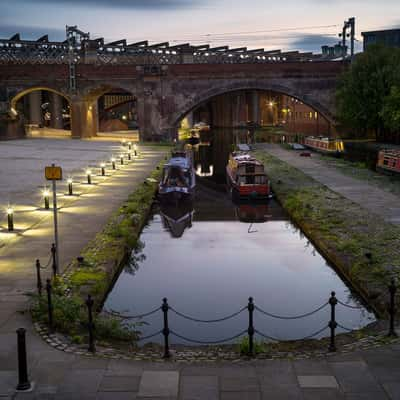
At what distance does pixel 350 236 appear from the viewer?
20.5m

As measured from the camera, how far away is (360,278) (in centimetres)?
1580

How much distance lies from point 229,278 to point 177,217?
35.4 ft

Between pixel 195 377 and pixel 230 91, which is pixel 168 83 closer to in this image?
pixel 230 91

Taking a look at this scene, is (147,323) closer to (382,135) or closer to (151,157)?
(151,157)

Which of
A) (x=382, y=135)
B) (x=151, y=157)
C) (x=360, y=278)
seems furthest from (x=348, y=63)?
(x=360, y=278)

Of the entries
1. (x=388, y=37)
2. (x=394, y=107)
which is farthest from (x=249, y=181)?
(x=388, y=37)

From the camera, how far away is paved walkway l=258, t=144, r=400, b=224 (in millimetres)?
25708

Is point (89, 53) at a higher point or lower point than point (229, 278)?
higher

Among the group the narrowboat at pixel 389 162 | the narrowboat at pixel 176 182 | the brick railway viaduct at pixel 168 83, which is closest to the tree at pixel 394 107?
the narrowboat at pixel 389 162

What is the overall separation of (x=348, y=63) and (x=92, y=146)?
104 feet

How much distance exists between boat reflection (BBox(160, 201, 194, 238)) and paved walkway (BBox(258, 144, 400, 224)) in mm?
7956

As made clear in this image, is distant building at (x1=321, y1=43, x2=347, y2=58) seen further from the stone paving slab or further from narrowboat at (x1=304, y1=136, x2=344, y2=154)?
the stone paving slab

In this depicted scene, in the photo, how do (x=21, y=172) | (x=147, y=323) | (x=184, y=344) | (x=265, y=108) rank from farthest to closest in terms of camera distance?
(x=265, y=108)
(x=21, y=172)
(x=147, y=323)
(x=184, y=344)

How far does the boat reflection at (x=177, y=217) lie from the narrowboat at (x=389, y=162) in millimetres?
16070
